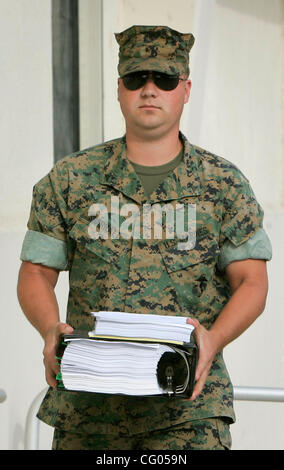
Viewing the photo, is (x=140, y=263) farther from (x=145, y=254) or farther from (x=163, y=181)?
(x=163, y=181)

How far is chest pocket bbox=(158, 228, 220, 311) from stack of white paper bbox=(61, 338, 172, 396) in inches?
15.5

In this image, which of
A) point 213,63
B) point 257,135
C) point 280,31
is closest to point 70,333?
point 213,63

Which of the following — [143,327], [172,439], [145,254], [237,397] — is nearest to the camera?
[143,327]

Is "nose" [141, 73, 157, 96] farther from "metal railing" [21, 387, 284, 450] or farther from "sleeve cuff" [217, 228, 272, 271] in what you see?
"metal railing" [21, 387, 284, 450]

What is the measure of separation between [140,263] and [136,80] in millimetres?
539

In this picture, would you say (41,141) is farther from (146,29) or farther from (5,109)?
(146,29)

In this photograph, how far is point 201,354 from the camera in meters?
2.37

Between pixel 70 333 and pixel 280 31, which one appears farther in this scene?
pixel 280 31

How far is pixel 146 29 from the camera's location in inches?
111

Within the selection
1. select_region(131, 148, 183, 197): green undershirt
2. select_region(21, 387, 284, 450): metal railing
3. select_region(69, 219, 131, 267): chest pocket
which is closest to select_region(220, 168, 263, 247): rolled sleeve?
select_region(131, 148, 183, 197): green undershirt

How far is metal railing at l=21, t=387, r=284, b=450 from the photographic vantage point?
11.3ft

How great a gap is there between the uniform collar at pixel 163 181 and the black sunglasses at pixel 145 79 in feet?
0.67

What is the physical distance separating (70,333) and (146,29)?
3.25 ft

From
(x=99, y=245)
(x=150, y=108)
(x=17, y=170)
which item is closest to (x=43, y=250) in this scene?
(x=99, y=245)
